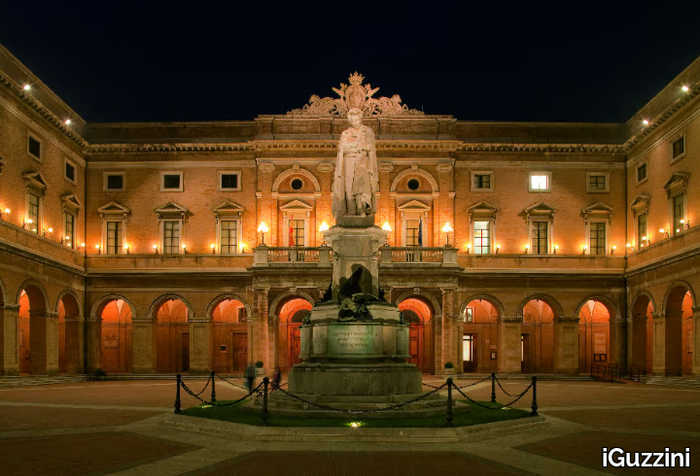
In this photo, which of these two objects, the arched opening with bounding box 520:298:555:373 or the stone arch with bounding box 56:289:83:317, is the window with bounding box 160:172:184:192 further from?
the arched opening with bounding box 520:298:555:373

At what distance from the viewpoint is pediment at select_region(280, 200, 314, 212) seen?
150ft

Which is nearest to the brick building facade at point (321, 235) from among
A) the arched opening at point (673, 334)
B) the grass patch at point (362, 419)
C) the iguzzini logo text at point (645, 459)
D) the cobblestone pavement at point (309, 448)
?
the arched opening at point (673, 334)

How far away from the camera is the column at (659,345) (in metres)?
38.8

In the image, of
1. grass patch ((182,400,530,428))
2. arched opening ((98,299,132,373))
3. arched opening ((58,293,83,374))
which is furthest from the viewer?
arched opening ((98,299,132,373))

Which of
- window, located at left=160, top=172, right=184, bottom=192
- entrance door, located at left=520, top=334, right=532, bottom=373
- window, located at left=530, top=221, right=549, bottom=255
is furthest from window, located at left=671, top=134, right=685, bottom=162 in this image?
window, located at left=160, top=172, right=184, bottom=192

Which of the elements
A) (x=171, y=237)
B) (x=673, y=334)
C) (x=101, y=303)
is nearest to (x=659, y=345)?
(x=673, y=334)

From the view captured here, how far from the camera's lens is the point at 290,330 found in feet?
154

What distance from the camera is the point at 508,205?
46688mm

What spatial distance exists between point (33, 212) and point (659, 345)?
3283 centimetres

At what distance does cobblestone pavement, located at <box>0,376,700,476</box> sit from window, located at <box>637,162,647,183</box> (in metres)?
25.0

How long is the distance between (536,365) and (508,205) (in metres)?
10.3

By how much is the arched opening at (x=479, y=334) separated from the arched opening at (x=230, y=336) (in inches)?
549

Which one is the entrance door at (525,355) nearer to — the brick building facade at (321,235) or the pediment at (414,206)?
the brick building facade at (321,235)

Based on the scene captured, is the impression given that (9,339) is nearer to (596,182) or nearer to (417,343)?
(417,343)
